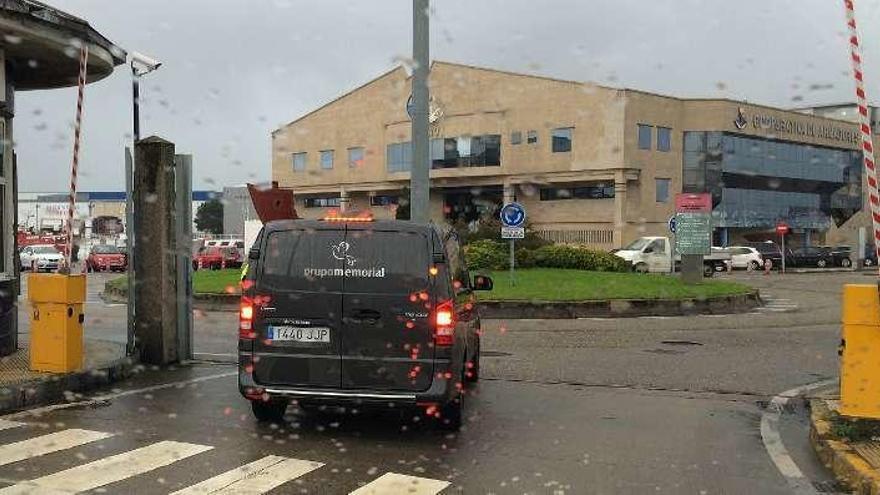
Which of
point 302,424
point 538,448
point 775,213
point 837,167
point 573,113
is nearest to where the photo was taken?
point 538,448

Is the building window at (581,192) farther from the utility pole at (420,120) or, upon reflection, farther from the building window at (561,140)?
the utility pole at (420,120)

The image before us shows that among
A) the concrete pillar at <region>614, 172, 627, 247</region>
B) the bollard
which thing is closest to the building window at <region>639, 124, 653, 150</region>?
the concrete pillar at <region>614, 172, 627, 247</region>

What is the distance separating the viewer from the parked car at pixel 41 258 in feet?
136

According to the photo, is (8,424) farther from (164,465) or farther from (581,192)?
(581,192)

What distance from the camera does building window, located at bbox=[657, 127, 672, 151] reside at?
54.1 metres

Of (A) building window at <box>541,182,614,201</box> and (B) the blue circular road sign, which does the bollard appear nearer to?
(B) the blue circular road sign

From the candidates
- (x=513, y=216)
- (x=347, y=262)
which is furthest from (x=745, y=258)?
(x=347, y=262)

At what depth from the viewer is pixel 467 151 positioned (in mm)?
58812

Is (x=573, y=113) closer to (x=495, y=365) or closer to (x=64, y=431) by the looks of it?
(x=495, y=365)

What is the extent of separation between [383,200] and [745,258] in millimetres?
27553

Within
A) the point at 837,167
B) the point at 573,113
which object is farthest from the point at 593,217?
the point at 837,167

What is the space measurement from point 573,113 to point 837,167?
85.8ft

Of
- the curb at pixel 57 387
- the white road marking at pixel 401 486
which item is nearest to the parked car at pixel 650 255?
the curb at pixel 57 387

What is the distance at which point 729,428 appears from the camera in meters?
7.59
